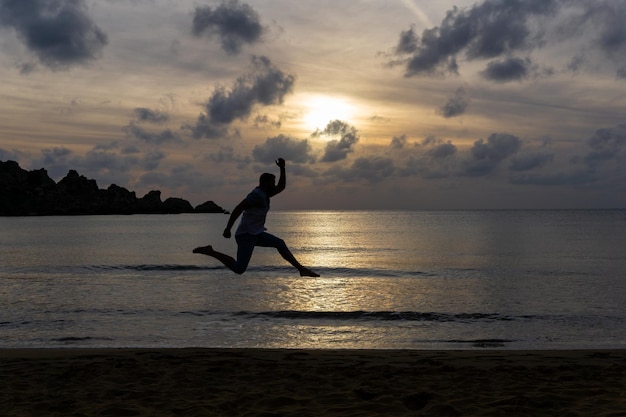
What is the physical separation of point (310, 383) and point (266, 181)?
373 centimetres

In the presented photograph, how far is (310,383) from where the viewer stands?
9828 millimetres

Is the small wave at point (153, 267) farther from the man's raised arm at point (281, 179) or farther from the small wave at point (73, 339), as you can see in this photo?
the man's raised arm at point (281, 179)

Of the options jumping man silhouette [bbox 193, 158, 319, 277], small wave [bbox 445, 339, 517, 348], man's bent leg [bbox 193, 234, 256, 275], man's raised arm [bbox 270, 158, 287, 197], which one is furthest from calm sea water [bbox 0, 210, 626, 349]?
man's raised arm [bbox 270, 158, 287, 197]

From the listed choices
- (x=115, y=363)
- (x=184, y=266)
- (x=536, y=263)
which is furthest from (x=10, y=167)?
(x=115, y=363)

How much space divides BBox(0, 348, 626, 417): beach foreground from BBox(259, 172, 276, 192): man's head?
11.6 ft

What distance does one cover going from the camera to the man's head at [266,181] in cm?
1010

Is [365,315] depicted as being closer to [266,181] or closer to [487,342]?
[487,342]

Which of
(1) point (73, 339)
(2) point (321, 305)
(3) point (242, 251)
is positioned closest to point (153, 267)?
(2) point (321, 305)

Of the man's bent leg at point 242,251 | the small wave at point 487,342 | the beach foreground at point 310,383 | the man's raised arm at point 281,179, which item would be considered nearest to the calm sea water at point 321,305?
the small wave at point 487,342

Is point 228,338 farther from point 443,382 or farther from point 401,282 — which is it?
point 401,282

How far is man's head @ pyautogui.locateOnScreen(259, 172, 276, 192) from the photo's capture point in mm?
10102

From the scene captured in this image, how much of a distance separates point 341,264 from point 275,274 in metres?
9.85

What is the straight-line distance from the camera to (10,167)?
196 meters

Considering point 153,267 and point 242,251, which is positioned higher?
point 242,251
